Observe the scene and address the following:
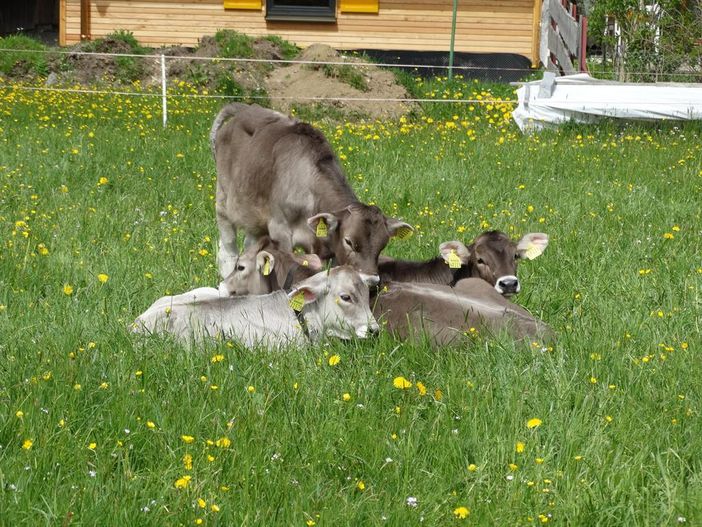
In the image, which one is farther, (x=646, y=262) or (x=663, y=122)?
(x=663, y=122)

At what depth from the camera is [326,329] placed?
7.25 meters

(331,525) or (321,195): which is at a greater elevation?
(321,195)

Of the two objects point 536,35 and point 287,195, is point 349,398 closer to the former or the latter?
point 287,195

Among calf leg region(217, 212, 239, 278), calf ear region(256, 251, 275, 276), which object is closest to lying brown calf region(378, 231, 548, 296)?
calf ear region(256, 251, 275, 276)

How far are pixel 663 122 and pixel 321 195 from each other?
9.00 m

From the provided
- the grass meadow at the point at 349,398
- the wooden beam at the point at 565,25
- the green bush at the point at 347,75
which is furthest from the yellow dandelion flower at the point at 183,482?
the wooden beam at the point at 565,25

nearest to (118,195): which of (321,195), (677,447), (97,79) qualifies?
(321,195)

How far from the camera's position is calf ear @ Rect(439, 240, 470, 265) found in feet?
27.9

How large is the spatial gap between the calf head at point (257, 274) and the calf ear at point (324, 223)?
0.24 m

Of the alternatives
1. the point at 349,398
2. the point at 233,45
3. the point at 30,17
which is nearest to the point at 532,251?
the point at 349,398

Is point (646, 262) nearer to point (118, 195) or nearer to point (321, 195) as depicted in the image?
point (321, 195)

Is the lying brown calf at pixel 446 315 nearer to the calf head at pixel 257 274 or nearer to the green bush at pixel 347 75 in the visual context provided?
the calf head at pixel 257 274

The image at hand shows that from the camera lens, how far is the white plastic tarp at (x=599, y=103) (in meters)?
16.6

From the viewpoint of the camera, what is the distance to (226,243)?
1038 cm
